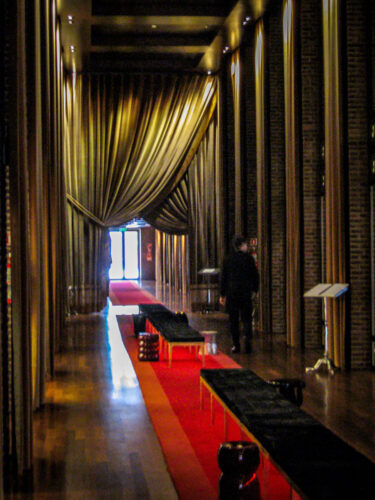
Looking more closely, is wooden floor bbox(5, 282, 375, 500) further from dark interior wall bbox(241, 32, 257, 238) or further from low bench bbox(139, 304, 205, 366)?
dark interior wall bbox(241, 32, 257, 238)

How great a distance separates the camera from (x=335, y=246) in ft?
26.0

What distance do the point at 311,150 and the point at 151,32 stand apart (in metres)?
5.02

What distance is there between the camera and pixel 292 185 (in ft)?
31.8

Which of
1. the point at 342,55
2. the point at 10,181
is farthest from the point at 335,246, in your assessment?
the point at 10,181

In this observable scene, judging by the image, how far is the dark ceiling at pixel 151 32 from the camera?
38.3 feet

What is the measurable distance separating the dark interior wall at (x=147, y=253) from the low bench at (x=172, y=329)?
24.2 metres

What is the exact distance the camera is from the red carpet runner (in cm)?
405

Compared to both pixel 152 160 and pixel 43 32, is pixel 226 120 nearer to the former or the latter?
pixel 152 160

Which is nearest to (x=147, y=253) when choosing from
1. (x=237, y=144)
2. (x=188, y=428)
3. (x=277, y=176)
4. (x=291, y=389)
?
(x=237, y=144)

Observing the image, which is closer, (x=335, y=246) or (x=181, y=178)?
(x=335, y=246)

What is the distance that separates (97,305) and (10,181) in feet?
36.3

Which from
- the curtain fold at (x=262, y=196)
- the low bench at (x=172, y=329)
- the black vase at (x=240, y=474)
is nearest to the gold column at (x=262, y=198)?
the curtain fold at (x=262, y=196)

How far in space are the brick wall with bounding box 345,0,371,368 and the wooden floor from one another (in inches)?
18.6

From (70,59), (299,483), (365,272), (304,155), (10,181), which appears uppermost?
(70,59)
